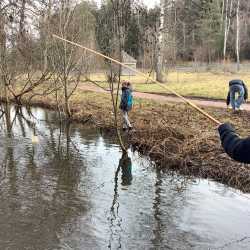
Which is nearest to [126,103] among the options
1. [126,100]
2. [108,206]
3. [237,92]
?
[126,100]

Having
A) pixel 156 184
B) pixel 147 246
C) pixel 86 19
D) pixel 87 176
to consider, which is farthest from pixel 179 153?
pixel 86 19

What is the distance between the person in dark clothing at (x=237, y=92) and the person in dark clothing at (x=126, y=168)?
6.09 metres

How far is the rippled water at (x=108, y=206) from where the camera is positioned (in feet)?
26.2

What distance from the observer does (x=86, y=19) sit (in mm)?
22953

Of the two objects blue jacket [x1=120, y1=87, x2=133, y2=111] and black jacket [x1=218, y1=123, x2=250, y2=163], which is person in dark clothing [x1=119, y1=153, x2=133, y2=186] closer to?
blue jacket [x1=120, y1=87, x2=133, y2=111]

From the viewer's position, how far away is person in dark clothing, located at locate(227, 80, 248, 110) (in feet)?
59.6

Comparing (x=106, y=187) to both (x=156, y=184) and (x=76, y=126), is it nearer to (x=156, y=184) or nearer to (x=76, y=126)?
(x=156, y=184)

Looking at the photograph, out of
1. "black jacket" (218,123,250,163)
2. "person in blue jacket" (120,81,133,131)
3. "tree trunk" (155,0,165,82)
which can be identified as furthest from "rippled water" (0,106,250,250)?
"tree trunk" (155,0,165,82)

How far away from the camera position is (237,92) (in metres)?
18.5

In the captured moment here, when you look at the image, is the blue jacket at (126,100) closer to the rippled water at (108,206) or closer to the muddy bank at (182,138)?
the muddy bank at (182,138)

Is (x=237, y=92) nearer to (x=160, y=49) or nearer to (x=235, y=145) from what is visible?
(x=235, y=145)

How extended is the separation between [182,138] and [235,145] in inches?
358

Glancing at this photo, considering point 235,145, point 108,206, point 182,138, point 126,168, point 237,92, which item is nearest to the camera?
point 235,145

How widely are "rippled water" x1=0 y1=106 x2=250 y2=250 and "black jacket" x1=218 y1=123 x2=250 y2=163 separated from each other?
321 centimetres
